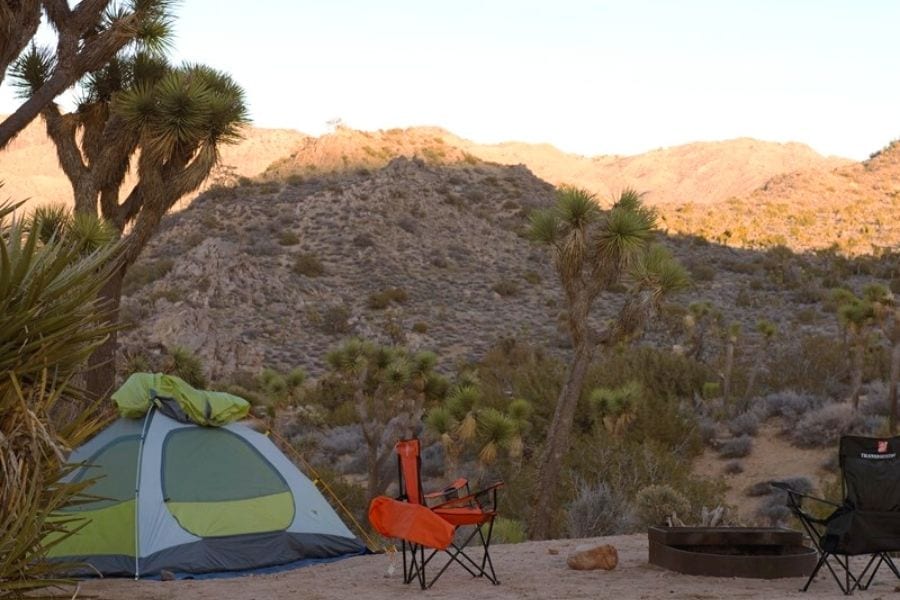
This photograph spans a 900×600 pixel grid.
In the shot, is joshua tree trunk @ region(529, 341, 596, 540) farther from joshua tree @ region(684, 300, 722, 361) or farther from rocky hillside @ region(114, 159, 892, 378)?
rocky hillside @ region(114, 159, 892, 378)

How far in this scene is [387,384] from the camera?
646 inches

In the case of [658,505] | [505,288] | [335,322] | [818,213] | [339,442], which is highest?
[818,213]

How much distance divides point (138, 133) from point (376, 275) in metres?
21.5

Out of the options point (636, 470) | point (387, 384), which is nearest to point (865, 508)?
point (636, 470)

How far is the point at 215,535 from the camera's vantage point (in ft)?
26.8

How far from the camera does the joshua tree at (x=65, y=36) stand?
11070 mm

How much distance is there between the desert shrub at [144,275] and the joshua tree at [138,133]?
2002 centimetres

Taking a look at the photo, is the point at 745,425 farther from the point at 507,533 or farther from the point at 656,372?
the point at 507,533

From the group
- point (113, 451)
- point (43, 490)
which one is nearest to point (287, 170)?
point (113, 451)

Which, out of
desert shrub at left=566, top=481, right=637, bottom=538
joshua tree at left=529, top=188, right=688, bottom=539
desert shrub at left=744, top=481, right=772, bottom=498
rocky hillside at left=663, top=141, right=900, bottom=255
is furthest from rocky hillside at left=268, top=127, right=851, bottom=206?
desert shrub at left=566, top=481, right=637, bottom=538

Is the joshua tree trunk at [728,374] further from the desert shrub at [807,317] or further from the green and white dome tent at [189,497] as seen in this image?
the green and white dome tent at [189,497]

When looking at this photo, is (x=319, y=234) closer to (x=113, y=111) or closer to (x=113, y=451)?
(x=113, y=111)

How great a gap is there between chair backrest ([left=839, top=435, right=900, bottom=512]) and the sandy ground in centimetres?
61

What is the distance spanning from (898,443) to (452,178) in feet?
124
